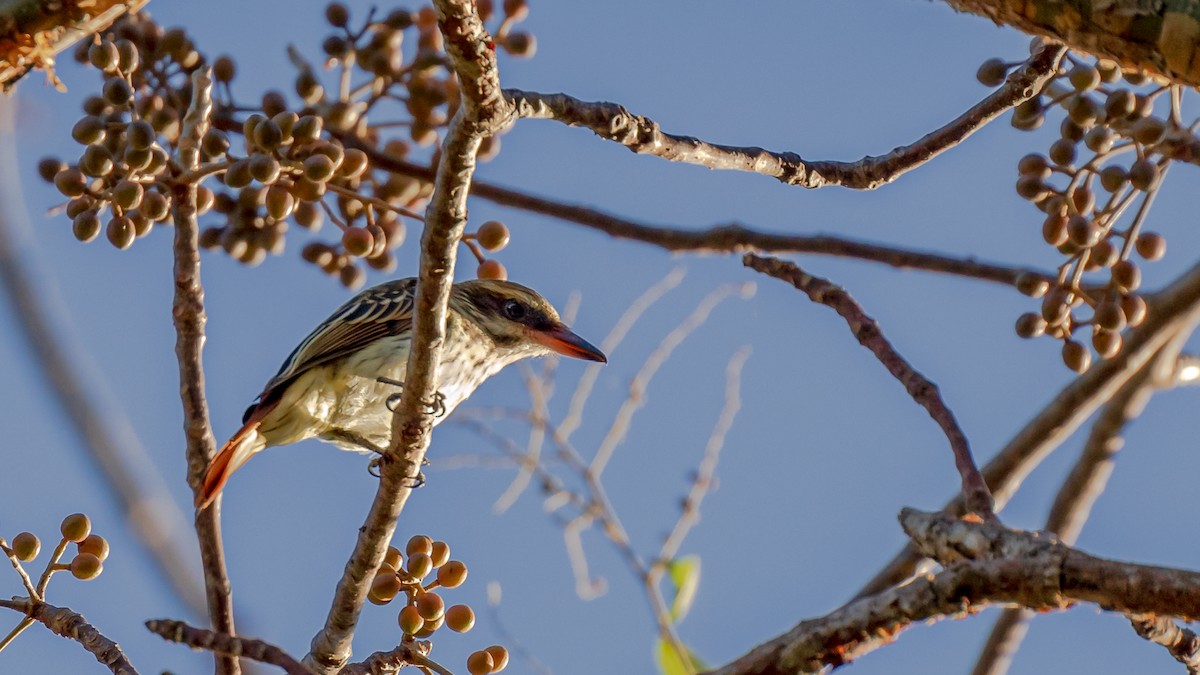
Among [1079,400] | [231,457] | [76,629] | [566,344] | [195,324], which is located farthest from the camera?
[566,344]

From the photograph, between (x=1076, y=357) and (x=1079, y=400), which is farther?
(x=1079, y=400)

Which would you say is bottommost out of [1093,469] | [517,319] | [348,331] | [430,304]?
[430,304]

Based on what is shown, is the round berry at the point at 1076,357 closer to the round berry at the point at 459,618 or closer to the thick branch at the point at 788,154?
the thick branch at the point at 788,154

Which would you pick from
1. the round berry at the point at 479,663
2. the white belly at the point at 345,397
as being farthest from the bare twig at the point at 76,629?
the white belly at the point at 345,397

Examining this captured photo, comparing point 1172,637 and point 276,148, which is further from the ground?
point 276,148

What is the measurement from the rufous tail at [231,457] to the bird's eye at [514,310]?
3.50 feet

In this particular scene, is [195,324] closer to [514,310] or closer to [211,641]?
[211,641]

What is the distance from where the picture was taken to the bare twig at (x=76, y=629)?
6.57 feet

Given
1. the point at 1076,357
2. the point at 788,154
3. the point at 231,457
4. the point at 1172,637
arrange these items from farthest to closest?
the point at 231,457 → the point at 1076,357 → the point at 788,154 → the point at 1172,637

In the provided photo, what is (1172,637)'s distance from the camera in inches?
69.6

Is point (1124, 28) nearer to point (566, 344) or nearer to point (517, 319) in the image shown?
point (566, 344)

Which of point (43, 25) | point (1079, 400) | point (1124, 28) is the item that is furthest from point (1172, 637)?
point (1079, 400)

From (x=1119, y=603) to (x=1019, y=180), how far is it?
5.16 ft

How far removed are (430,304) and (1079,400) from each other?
2411 millimetres
